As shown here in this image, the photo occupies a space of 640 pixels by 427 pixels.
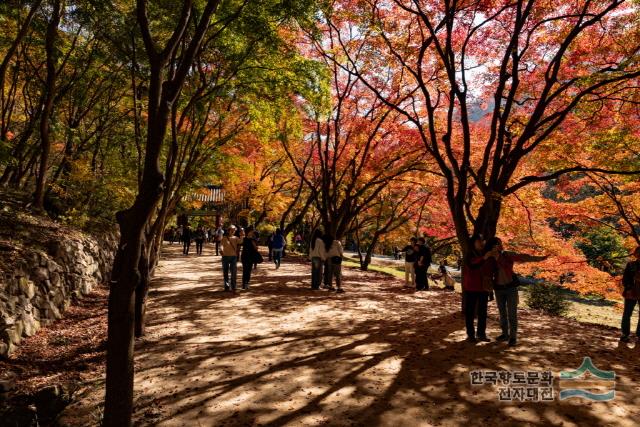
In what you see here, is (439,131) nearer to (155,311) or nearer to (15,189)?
(155,311)

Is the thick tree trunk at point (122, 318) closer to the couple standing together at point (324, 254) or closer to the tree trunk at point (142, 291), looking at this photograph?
the tree trunk at point (142, 291)

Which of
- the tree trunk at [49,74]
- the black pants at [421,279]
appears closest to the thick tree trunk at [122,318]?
the tree trunk at [49,74]

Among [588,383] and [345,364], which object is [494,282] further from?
[345,364]

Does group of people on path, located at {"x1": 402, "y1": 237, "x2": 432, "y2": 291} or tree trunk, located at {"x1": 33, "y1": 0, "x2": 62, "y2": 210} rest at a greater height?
tree trunk, located at {"x1": 33, "y1": 0, "x2": 62, "y2": 210}

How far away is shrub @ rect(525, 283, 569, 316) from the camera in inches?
603

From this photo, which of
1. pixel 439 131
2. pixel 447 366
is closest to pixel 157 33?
pixel 447 366

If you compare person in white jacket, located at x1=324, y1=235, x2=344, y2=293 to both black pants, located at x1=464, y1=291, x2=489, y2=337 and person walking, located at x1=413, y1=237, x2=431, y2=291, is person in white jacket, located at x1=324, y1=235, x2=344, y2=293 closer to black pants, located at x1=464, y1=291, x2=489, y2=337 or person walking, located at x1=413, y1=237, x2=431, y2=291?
person walking, located at x1=413, y1=237, x2=431, y2=291

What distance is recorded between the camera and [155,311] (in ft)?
30.6

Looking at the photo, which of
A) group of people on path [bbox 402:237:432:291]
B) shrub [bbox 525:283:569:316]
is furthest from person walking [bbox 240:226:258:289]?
shrub [bbox 525:283:569:316]

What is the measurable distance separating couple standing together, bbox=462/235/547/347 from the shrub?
9912mm

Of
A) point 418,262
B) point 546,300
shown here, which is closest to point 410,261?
point 418,262

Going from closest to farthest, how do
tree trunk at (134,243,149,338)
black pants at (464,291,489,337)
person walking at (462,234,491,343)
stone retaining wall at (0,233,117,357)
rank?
tree trunk at (134,243,149,338), stone retaining wall at (0,233,117,357), person walking at (462,234,491,343), black pants at (464,291,489,337)

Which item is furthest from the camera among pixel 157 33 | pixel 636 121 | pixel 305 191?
pixel 305 191

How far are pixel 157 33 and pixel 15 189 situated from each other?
31.6 ft
